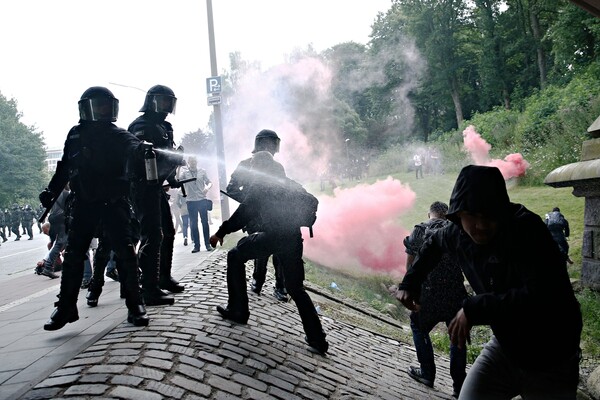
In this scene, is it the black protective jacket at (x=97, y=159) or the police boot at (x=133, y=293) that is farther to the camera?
the police boot at (x=133, y=293)

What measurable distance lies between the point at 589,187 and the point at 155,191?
245 inches

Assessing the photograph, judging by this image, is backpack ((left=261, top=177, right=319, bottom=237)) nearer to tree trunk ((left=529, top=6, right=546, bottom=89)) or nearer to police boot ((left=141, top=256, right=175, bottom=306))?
police boot ((left=141, top=256, right=175, bottom=306))

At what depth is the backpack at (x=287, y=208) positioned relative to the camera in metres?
4.80

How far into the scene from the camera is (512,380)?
264 cm

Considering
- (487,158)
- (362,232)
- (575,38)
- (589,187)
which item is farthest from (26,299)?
(575,38)

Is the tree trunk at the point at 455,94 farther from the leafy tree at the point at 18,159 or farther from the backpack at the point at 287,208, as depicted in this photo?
the backpack at the point at 287,208

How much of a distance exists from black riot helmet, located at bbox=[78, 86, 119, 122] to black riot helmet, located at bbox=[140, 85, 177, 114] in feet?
2.67

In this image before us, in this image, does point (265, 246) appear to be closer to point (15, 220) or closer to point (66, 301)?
point (66, 301)

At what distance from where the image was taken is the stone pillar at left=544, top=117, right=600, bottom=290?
7466 mm

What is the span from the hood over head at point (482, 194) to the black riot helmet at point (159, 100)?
365 centimetres

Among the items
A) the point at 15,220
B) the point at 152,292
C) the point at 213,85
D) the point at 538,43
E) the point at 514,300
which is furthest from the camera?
the point at 538,43

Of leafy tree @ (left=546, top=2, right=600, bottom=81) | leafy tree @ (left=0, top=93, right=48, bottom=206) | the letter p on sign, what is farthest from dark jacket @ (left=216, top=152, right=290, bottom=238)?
leafy tree @ (left=0, top=93, right=48, bottom=206)

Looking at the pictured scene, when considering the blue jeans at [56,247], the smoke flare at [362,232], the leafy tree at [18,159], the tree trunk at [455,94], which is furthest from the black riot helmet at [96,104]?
the leafy tree at [18,159]

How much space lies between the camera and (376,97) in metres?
47.0
